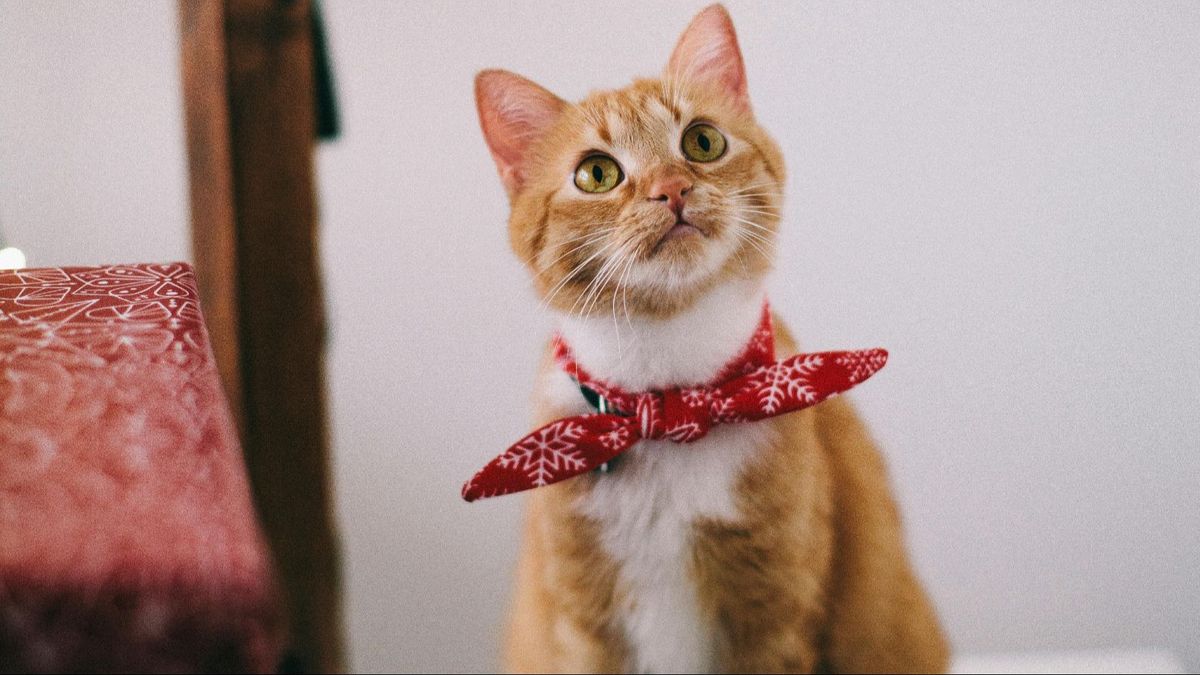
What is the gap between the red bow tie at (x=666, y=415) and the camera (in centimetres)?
71

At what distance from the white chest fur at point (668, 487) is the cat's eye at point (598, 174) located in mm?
130

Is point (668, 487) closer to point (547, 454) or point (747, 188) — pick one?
point (547, 454)

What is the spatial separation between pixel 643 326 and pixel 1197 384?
95 cm

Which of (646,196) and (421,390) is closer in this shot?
(646,196)

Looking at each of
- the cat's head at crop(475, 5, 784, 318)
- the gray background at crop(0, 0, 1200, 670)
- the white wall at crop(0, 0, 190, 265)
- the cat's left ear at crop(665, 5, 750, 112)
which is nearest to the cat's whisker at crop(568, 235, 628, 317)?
the cat's head at crop(475, 5, 784, 318)

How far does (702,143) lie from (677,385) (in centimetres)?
23

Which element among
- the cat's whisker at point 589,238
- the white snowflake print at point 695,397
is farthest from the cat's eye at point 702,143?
the white snowflake print at point 695,397

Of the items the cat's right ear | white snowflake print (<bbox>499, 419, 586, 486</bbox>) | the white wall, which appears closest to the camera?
white snowflake print (<bbox>499, 419, 586, 486</bbox>)

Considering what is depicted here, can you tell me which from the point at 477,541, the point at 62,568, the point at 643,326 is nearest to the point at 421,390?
the point at 477,541

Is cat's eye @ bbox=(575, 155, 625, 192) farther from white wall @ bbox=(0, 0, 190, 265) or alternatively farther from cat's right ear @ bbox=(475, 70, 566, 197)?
white wall @ bbox=(0, 0, 190, 265)

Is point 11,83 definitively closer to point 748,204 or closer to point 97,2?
point 97,2

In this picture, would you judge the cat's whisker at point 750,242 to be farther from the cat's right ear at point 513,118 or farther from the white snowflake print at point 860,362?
the cat's right ear at point 513,118

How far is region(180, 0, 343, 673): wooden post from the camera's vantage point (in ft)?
2.92

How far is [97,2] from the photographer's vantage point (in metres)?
1.15
